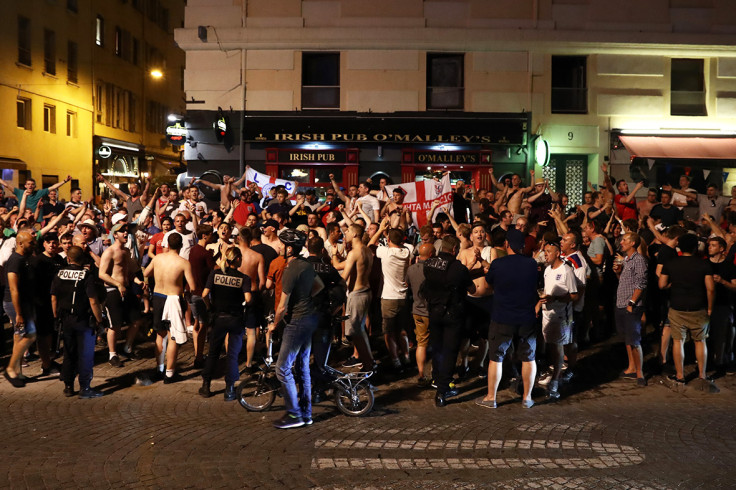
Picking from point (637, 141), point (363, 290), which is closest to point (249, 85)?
point (637, 141)

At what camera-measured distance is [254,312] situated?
30.9ft

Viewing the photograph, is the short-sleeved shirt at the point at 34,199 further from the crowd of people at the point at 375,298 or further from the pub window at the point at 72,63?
the pub window at the point at 72,63

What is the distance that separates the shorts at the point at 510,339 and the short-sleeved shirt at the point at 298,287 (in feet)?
6.91

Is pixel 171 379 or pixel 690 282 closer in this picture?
pixel 690 282

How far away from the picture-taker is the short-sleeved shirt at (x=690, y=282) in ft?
30.3

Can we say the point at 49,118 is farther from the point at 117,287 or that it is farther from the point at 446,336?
the point at 446,336

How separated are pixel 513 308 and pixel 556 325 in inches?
35.4

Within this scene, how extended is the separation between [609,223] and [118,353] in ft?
26.8

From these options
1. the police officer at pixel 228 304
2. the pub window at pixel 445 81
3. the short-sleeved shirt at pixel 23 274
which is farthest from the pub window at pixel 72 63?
the police officer at pixel 228 304

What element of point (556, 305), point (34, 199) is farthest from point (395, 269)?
point (34, 199)

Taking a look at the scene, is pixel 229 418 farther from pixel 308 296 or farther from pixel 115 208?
pixel 115 208

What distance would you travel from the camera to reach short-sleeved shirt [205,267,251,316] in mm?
8539

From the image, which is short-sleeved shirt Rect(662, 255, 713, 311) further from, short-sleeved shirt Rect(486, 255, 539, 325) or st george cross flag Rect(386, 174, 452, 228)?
st george cross flag Rect(386, 174, 452, 228)

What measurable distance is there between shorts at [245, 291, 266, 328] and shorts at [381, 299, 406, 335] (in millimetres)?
1572
